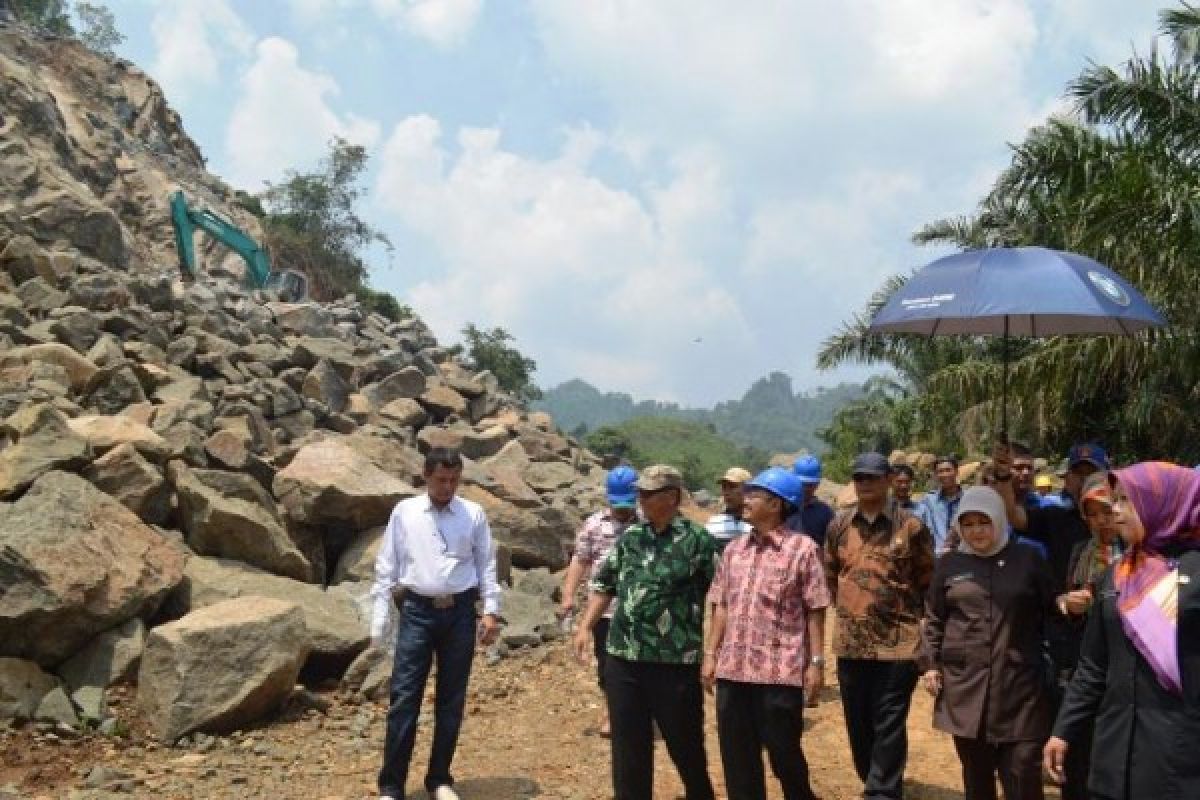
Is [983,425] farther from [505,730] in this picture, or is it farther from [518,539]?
[505,730]

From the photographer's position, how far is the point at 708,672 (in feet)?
14.1

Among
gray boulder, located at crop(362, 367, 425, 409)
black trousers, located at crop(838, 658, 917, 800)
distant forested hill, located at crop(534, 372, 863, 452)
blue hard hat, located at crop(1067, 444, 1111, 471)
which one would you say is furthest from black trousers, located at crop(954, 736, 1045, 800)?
distant forested hill, located at crop(534, 372, 863, 452)

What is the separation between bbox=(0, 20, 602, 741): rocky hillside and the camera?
19.8 ft

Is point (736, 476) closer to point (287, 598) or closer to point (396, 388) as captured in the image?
point (287, 598)

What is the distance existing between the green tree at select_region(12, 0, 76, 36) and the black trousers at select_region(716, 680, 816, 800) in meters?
56.5

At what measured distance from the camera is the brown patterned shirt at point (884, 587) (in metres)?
4.43

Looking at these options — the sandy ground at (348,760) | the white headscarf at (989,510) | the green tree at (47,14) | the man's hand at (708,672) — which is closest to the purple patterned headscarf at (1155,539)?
the white headscarf at (989,510)

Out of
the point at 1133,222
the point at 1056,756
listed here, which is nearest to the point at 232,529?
the point at 1056,756

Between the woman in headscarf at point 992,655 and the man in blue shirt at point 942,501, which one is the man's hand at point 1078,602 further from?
the man in blue shirt at point 942,501

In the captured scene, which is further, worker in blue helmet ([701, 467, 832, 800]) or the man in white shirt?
the man in white shirt

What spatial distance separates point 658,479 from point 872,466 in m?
0.97

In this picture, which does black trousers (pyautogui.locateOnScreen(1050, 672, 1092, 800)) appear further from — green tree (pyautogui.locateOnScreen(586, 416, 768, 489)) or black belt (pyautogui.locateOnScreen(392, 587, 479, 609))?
green tree (pyautogui.locateOnScreen(586, 416, 768, 489))

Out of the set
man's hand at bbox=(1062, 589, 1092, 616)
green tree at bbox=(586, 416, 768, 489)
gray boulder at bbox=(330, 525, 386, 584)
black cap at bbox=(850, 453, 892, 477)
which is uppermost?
green tree at bbox=(586, 416, 768, 489)

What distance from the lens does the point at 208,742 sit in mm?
5773
